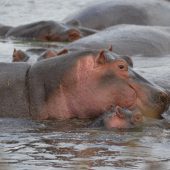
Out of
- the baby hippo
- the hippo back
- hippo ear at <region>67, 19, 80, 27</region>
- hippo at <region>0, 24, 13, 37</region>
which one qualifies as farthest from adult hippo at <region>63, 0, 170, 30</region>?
the baby hippo

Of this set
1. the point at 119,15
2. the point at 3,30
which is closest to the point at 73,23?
the point at 119,15

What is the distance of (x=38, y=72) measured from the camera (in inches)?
259

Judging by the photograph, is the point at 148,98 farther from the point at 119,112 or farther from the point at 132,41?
the point at 132,41

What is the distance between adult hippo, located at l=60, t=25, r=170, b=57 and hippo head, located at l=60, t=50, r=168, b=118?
4.10 m

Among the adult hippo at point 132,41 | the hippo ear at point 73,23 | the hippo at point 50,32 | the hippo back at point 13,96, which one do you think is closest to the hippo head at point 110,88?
the hippo back at point 13,96

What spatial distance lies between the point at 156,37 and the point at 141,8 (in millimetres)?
2846

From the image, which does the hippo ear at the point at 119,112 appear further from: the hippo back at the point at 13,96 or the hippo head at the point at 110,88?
the hippo back at the point at 13,96

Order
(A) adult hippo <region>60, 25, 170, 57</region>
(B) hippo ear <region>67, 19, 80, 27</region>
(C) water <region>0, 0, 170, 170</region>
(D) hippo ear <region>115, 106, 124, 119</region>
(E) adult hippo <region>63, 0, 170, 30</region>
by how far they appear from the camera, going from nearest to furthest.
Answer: (C) water <region>0, 0, 170, 170</region> < (D) hippo ear <region>115, 106, 124, 119</region> < (A) adult hippo <region>60, 25, 170, 57</region> < (B) hippo ear <region>67, 19, 80, 27</region> < (E) adult hippo <region>63, 0, 170, 30</region>

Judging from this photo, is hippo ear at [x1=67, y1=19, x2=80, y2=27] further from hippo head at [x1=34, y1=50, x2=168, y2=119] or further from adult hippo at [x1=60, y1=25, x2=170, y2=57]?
hippo head at [x1=34, y1=50, x2=168, y2=119]

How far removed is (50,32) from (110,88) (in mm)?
6659

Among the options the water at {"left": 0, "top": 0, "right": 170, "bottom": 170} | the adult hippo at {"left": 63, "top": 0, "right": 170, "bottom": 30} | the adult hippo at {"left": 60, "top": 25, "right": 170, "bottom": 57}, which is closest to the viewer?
the water at {"left": 0, "top": 0, "right": 170, "bottom": 170}

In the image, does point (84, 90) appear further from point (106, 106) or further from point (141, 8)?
point (141, 8)

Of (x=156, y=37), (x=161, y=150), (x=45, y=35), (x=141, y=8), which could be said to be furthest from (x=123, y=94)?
(x=141, y=8)

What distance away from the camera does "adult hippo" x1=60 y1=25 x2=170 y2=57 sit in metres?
10.8
